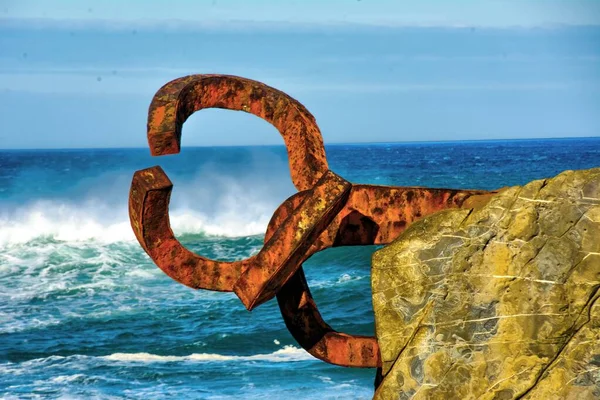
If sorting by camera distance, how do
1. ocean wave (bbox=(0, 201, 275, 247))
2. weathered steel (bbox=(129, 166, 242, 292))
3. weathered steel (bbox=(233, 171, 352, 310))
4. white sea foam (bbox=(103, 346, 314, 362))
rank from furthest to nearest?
1. ocean wave (bbox=(0, 201, 275, 247))
2. white sea foam (bbox=(103, 346, 314, 362))
3. weathered steel (bbox=(129, 166, 242, 292))
4. weathered steel (bbox=(233, 171, 352, 310))

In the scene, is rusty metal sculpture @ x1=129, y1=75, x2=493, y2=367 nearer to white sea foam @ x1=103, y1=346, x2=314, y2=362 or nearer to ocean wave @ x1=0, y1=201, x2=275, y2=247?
white sea foam @ x1=103, y1=346, x2=314, y2=362

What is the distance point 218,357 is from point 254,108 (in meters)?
7.79

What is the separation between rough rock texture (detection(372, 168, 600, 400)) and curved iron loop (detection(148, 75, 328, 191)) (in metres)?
0.61

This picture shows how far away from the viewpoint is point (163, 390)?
9477 millimetres

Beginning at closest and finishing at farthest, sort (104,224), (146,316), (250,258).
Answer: (250,258) → (146,316) → (104,224)

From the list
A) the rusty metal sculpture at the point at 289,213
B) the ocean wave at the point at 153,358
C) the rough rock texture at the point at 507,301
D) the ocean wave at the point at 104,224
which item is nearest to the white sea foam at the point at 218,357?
the ocean wave at the point at 153,358

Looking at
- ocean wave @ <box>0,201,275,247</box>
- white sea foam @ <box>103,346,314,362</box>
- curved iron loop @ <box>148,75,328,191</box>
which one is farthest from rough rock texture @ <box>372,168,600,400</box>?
ocean wave @ <box>0,201,275,247</box>

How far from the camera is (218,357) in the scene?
11016 mm

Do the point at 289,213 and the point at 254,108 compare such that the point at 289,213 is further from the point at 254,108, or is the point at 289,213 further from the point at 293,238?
the point at 254,108

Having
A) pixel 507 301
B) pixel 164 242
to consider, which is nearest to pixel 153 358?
pixel 164 242

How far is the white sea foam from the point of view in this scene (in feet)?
35.1

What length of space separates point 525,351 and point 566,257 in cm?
33

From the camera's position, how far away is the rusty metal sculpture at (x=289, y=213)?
3.17 m

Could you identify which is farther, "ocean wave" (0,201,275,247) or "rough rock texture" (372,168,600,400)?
"ocean wave" (0,201,275,247)
